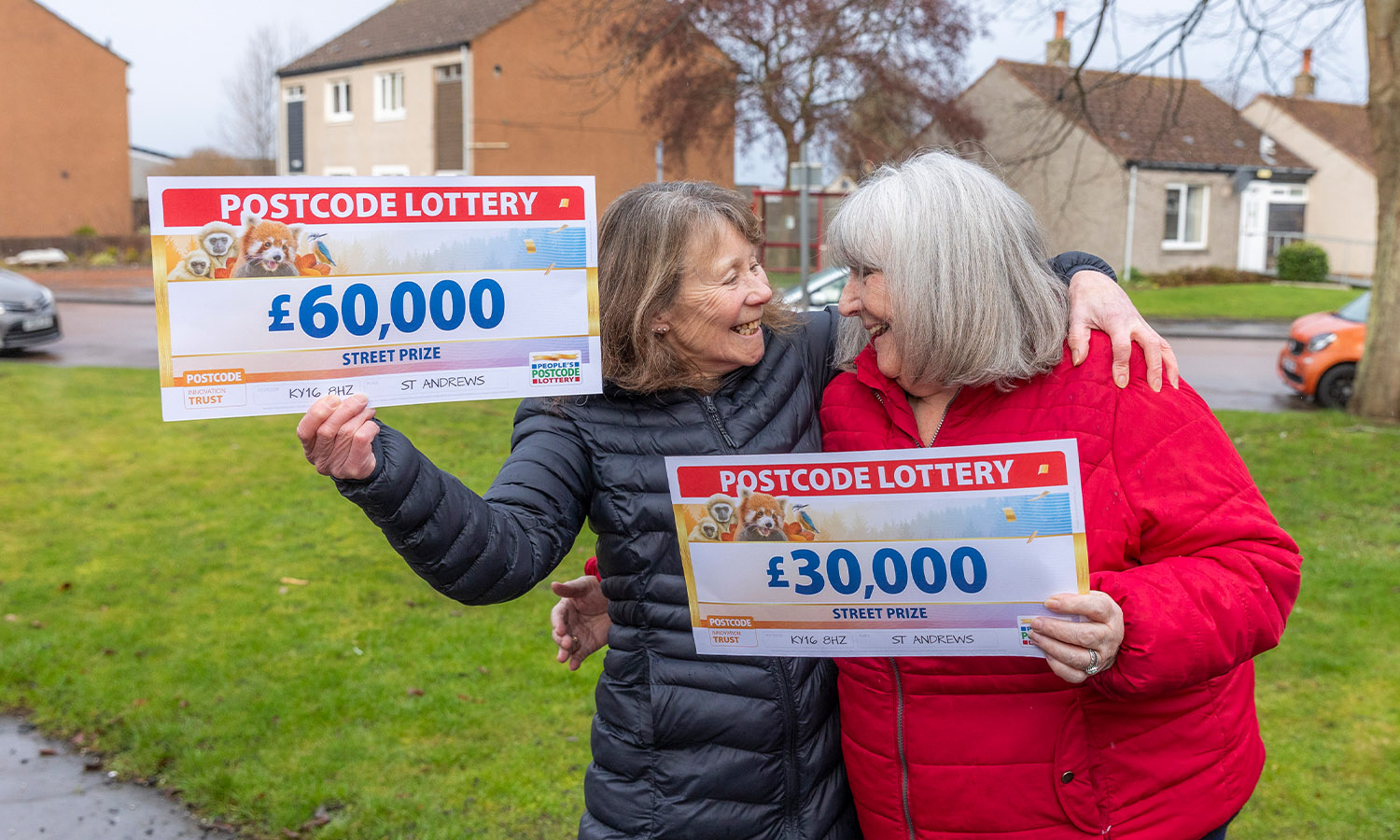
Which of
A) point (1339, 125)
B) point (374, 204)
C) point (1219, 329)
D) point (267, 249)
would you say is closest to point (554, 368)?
point (374, 204)

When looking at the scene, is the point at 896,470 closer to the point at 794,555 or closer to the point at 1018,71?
the point at 794,555

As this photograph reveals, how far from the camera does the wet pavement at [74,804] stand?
3.74 meters

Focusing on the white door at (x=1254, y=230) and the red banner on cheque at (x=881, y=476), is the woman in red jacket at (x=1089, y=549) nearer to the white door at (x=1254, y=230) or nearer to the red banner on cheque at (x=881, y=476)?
the red banner on cheque at (x=881, y=476)

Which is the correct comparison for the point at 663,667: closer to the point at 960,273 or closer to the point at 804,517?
the point at 804,517

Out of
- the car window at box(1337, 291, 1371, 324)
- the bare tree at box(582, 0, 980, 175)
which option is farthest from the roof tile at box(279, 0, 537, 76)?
the car window at box(1337, 291, 1371, 324)

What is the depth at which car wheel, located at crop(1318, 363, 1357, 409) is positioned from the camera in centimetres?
1245

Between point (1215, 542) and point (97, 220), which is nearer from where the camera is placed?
point (1215, 542)

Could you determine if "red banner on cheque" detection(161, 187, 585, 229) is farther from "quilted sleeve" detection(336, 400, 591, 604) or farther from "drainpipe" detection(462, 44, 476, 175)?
"drainpipe" detection(462, 44, 476, 175)

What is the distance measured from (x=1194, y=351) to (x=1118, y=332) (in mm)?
18029

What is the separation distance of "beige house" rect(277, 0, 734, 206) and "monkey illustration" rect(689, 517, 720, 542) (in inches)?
1235

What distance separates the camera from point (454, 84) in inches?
1433

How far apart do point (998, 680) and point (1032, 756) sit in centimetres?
14

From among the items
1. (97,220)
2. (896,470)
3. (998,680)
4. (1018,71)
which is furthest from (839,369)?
(97,220)

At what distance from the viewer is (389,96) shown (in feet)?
128
